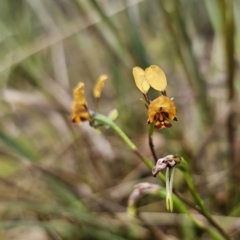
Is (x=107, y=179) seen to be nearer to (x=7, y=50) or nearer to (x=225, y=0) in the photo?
(x=225, y=0)

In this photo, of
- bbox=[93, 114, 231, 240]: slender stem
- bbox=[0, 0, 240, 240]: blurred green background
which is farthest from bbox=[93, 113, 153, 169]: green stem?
bbox=[0, 0, 240, 240]: blurred green background

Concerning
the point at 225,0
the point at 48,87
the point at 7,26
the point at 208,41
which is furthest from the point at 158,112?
the point at 208,41

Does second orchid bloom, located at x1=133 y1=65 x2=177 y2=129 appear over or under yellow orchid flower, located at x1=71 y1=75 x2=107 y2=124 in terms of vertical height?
under

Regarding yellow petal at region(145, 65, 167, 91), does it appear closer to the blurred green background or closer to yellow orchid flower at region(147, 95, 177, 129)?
yellow orchid flower at region(147, 95, 177, 129)

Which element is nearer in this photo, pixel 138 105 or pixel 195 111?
pixel 195 111

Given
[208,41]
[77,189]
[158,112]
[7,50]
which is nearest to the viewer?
[158,112]

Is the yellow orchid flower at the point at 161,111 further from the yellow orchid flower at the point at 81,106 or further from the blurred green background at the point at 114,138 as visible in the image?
the blurred green background at the point at 114,138

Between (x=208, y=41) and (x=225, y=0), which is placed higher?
(x=208, y=41)
